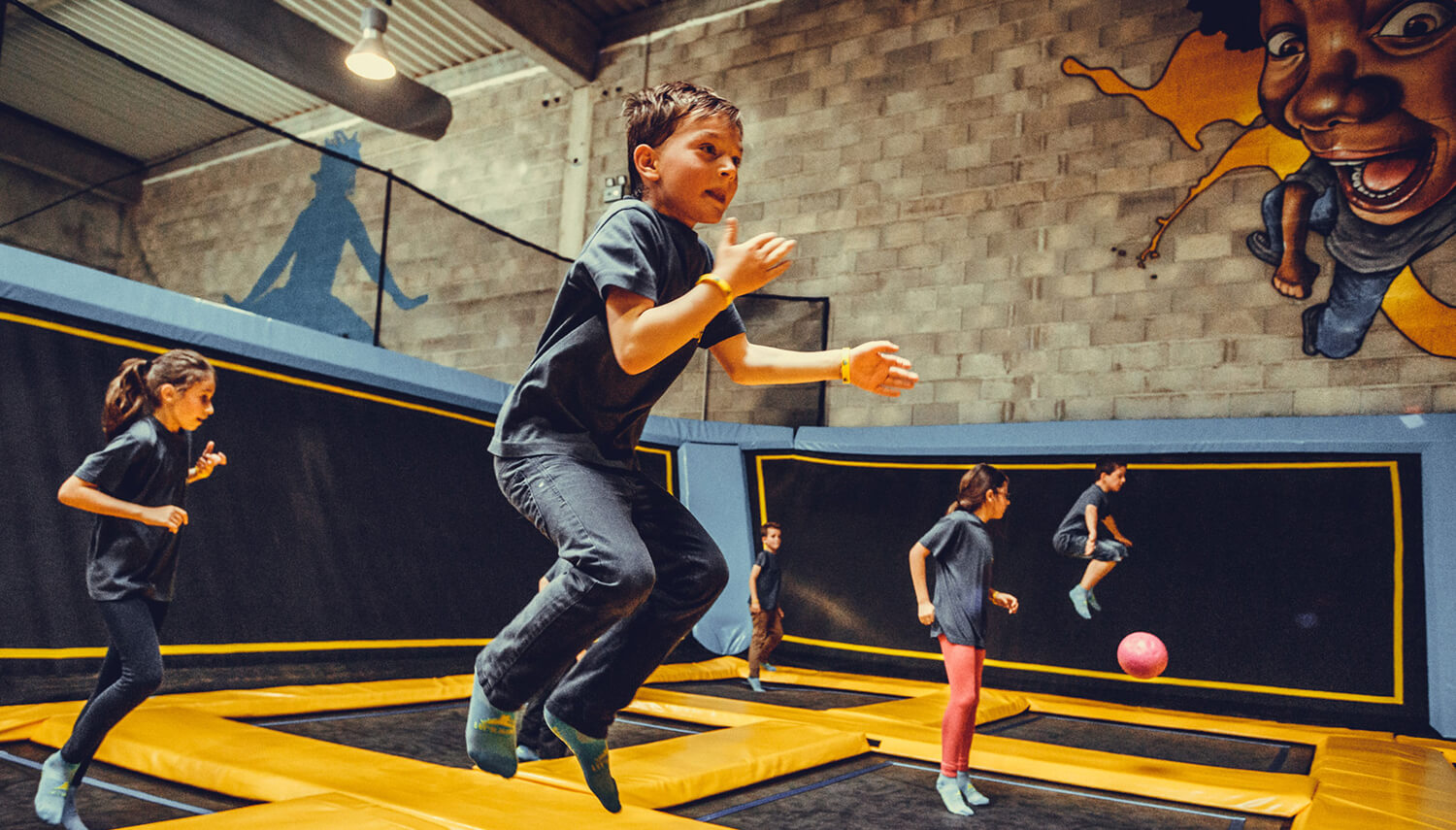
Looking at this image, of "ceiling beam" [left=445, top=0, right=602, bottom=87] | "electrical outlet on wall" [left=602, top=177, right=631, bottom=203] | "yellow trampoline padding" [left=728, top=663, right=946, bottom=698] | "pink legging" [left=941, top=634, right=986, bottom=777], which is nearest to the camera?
"pink legging" [left=941, top=634, right=986, bottom=777]

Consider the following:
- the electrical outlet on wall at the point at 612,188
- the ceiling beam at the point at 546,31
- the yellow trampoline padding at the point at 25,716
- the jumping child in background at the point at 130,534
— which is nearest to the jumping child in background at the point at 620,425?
the jumping child in background at the point at 130,534

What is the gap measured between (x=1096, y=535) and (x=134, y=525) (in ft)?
19.1

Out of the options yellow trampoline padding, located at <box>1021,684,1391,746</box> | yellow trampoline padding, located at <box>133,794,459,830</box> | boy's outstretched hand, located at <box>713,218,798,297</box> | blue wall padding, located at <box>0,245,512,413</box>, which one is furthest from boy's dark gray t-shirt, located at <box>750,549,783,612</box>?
boy's outstretched hand, located at <box>713,218,798,297</box>

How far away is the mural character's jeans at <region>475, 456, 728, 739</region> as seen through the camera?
1540 millimetres

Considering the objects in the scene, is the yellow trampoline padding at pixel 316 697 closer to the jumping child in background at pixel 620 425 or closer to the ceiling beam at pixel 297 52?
the jumping child in background at pixel 620 425

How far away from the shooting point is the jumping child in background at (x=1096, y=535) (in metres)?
6.59

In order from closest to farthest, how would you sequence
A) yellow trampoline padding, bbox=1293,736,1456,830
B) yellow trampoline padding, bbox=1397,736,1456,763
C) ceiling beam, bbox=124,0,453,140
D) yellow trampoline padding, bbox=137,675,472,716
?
yellow trampoline padding, bbox=1293,736,1456,830 → yellow trampoline padding, bbox=137,675,472,716 → yellow trampoline padding, bbox=1397,736,1456,763 → ceiling beam, bbox=124,0,453,140

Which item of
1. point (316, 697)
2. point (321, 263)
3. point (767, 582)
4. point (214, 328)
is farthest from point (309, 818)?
point (767, 582)

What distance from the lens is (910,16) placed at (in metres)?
8.27

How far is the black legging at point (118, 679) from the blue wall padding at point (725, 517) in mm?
5288

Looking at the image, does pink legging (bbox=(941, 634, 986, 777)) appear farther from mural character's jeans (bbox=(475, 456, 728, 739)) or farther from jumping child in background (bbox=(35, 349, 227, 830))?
jumping child in background (bbox=(35, 349, 227, 830))

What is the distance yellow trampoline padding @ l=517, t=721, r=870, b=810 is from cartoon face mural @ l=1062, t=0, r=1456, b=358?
4587 mm

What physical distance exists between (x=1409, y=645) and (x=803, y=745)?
407cm

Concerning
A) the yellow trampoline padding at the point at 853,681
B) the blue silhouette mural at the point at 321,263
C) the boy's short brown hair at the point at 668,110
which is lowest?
the yellow trampoline padding at the point at 853,681
